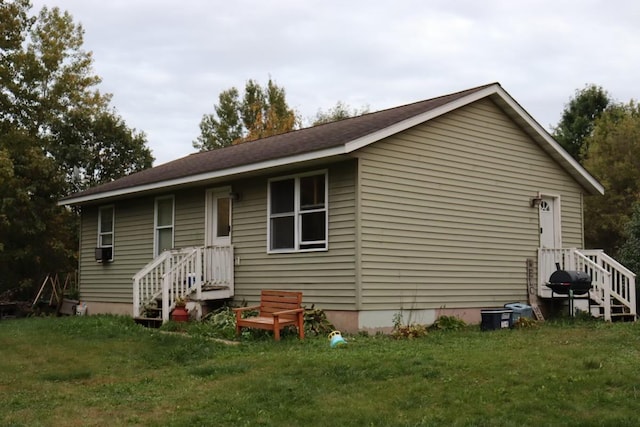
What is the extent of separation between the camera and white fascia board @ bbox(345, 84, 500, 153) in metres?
11.1

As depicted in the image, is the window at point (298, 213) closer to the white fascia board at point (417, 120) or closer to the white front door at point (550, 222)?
the white fascia board at point (417, 120)

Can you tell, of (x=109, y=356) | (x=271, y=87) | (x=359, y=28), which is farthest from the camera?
(x=271, y=87)

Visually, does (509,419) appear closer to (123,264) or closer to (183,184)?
(183,184)

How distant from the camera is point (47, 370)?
9156mm

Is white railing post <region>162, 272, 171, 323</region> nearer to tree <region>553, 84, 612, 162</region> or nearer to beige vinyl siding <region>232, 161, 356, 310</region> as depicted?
beige vinyl siding <region>232, 161, 356, 310</region>

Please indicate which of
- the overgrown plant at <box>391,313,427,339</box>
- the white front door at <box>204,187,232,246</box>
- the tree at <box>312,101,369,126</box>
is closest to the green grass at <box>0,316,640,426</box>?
the overgrown plant at <box>391,313,427,339</box>

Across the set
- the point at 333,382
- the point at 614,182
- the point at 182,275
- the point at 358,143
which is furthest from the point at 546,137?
the point at 614,182

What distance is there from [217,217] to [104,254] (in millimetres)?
4509

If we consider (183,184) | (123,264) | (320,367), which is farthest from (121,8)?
(320,367)

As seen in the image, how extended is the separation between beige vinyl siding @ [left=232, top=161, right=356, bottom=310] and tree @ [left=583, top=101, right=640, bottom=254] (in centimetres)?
1939

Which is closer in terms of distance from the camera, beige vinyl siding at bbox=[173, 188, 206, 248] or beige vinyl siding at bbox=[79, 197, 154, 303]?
beige vinyl siding at bbox=[173, 188, 206, 248]

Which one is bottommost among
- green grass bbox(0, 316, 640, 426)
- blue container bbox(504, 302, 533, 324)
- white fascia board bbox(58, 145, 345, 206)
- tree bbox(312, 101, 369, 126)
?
→ green grass bbox(0, 316, 640, 426)

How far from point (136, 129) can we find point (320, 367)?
2049cm

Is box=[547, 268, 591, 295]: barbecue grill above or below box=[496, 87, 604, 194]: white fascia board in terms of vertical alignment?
below
